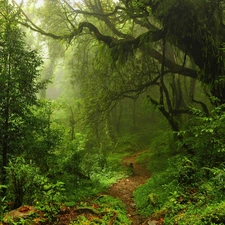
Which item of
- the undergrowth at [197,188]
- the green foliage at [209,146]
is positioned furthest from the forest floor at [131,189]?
the green foliage at [209,146]

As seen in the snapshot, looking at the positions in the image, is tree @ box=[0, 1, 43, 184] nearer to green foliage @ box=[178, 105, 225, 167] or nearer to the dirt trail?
the dirt trail

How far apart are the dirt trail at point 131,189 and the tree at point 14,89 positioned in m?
4.22

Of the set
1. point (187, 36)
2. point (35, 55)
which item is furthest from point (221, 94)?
point (35, 55)

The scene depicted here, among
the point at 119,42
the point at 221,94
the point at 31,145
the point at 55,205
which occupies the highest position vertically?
the point at 119,42

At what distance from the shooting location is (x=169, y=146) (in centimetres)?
1509

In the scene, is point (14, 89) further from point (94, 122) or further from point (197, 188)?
point (94, 122)

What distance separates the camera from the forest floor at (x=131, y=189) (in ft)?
22.8

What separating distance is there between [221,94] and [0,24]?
967cm

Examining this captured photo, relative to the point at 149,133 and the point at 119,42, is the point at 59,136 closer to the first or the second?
the point at 119,42

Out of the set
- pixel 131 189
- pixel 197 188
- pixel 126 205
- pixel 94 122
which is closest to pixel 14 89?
pixel 126 205

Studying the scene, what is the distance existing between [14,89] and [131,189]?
652 cm

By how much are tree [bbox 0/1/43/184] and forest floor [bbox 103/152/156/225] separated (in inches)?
166

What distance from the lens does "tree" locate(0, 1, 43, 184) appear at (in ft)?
26.6

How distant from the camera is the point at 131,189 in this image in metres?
10.7
